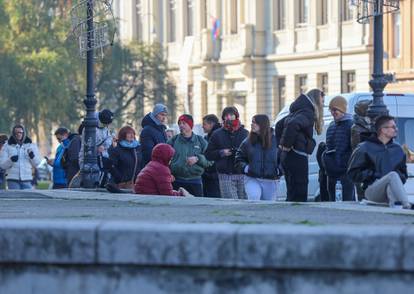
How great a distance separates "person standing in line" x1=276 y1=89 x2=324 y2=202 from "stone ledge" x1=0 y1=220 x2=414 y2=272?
8.69 meters

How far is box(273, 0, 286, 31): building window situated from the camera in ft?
235

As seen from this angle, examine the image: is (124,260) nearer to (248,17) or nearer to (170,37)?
(248,17)

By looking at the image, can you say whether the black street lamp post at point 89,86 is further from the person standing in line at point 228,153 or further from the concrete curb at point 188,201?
the concrete curb at point 188,201

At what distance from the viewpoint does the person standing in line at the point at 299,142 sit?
17625 mm

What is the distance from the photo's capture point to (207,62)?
250 ft

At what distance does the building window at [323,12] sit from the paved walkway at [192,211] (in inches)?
2106

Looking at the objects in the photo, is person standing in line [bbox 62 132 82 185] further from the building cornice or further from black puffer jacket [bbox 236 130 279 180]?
the building cornice

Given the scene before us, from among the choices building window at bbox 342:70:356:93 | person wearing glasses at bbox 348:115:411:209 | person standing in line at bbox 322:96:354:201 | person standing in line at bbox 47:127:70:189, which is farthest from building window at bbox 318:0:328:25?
person wearing glasses at bbox 348:115:411:209

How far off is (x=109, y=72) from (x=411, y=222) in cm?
5516

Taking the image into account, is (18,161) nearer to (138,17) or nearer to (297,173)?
(297,173)

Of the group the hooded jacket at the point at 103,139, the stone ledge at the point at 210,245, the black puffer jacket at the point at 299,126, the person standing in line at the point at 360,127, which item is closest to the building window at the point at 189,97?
the hooded jacket at the point at 103,139

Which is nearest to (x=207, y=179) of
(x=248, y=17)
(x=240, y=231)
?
(x=240, y=231)

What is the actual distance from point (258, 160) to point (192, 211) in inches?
265

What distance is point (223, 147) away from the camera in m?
19.4
